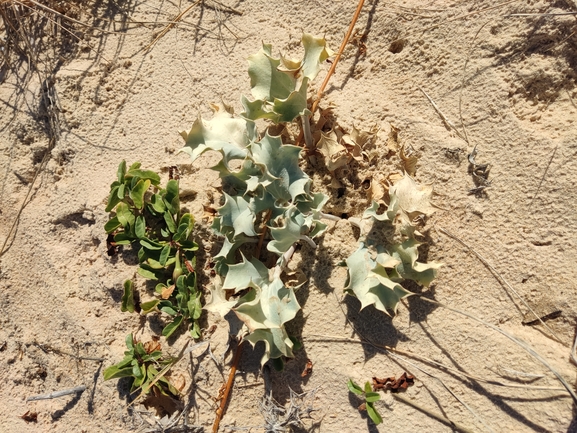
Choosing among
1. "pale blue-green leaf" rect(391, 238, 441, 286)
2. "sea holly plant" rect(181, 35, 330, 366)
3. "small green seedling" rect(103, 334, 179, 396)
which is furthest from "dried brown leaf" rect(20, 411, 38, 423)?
"pale blue-green leaf" rect(391, 238, 441, 286)

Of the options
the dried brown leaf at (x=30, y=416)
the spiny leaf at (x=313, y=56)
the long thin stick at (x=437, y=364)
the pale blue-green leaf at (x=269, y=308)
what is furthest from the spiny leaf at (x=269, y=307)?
the dried brown leaf at (x=30, y=416)

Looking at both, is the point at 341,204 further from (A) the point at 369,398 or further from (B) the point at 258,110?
(A) the point at 369,398

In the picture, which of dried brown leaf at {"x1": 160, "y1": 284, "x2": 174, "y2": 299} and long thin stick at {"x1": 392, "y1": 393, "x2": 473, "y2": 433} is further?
dried brown leaf at {"x1": 160, "y1": 284, "x2": 174, "y2": 299}

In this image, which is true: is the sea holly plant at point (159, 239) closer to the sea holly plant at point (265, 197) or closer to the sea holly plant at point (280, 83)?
the sea holly plant at point (265, 197)

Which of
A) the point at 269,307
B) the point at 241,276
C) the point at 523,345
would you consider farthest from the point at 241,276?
the point at 523,345

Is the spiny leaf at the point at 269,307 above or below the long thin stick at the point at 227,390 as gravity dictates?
above

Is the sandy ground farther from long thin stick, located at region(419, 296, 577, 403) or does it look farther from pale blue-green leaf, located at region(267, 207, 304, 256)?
pale blue-green leaf, located at region(267, 207, 304, 256)
